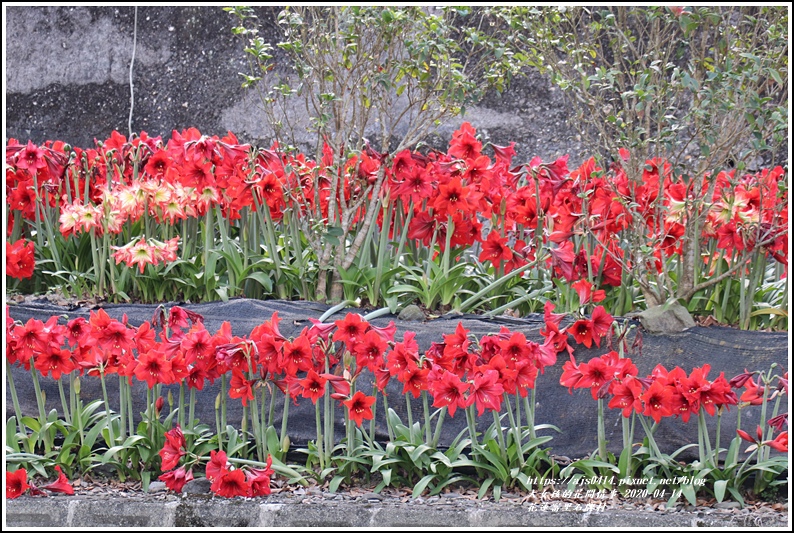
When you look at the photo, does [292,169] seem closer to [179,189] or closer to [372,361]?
[179,189]

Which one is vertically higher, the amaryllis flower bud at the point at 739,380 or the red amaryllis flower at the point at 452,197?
the red amaryllis flower at the point at 452,197

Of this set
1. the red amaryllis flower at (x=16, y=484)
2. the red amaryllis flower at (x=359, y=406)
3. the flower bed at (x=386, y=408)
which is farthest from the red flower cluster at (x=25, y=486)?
the red amaryllis flower at (x=359, y=406)

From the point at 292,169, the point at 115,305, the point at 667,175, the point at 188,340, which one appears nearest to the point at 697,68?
the point at 667,175

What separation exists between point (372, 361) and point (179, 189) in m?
1.63

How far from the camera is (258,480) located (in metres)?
A: 3.00

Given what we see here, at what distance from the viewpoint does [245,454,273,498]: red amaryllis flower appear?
300 cm

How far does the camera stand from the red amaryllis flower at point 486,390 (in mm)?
2941

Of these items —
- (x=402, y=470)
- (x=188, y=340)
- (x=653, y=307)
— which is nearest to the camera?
(x=188, y=340)

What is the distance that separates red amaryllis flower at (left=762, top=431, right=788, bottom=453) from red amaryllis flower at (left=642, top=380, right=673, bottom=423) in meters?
0.34

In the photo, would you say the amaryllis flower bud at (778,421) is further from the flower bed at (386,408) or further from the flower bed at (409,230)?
the flower bed at (409,230)

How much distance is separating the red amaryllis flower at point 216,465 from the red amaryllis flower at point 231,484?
22 mm

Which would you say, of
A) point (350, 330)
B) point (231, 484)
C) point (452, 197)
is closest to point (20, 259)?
point (231, 484)

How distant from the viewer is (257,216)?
434 cm

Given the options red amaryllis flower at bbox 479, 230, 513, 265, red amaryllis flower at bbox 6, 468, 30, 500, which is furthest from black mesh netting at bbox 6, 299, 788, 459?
red amaryllis flower at bbox 6, 468, 30, 500
